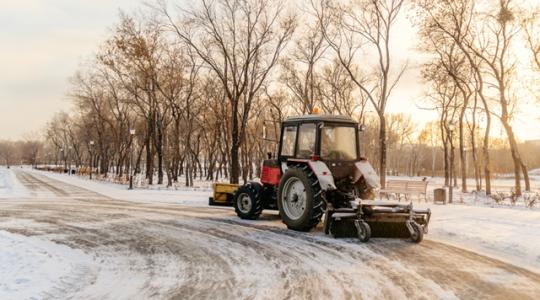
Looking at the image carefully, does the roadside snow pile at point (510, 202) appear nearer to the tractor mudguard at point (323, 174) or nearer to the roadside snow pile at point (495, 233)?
the roadside snow pile at point (495, 233)

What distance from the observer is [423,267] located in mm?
6727

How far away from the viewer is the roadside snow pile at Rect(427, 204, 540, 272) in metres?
7.79

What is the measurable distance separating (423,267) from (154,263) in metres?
3.98

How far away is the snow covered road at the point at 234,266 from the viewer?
5.37 metres

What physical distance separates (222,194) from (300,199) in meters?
5.07

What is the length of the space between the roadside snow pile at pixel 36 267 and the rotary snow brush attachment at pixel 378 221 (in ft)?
15.3

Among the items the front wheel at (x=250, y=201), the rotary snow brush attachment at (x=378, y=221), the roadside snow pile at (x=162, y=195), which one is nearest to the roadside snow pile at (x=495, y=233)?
the rotary snow brush attachment at (x=378, y=221)

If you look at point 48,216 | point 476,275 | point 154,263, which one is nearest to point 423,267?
point 476,275

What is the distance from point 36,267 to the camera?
6.30 meters

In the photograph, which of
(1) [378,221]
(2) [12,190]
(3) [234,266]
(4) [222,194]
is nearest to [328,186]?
(1) [378,221]

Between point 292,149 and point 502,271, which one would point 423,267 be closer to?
point 502,271

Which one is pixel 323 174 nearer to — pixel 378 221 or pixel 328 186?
pixel 328 186

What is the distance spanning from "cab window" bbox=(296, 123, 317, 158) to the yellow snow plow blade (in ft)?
15.1

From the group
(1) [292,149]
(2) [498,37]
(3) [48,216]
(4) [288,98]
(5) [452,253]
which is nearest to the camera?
(5) [452,253]
